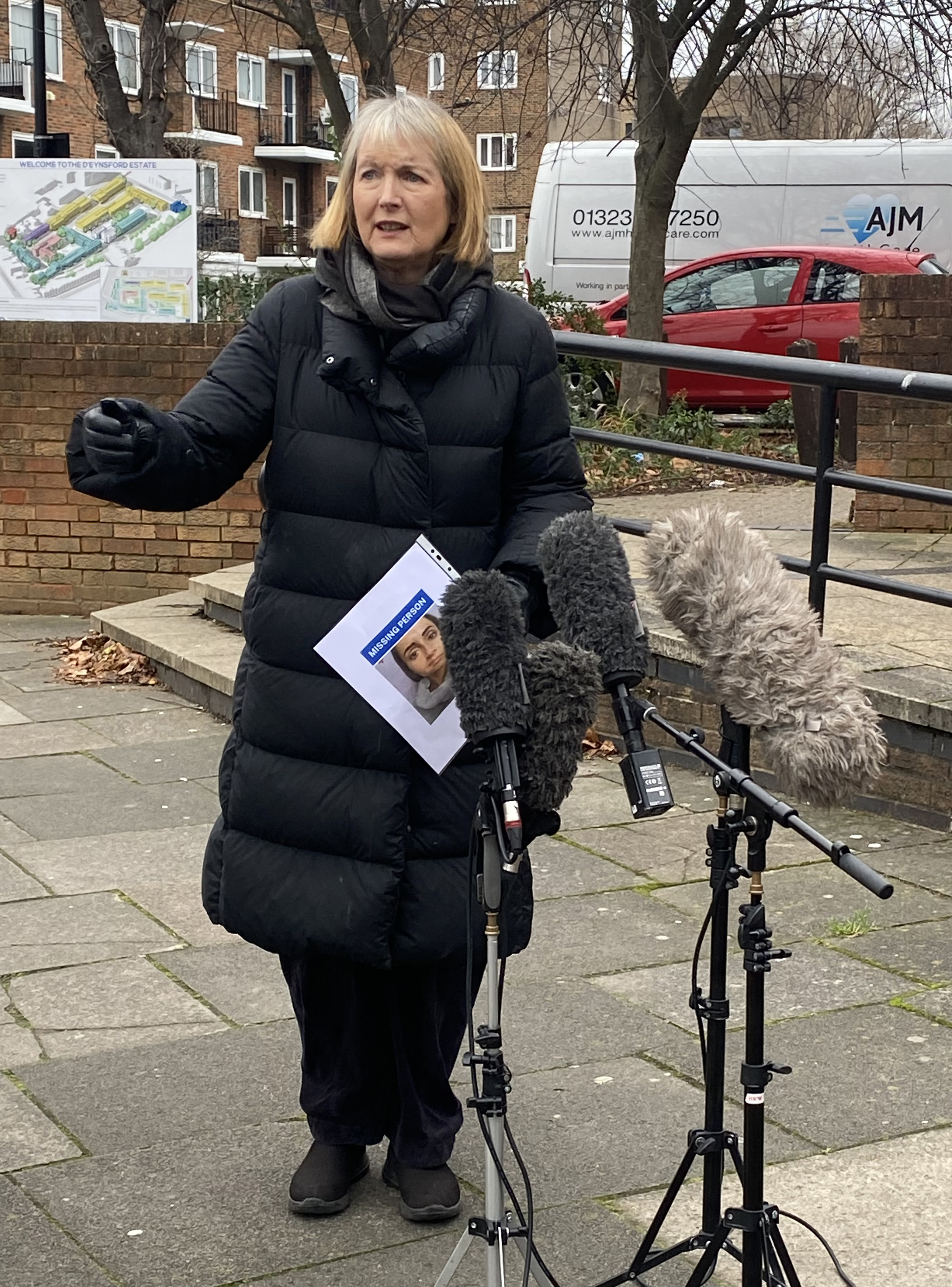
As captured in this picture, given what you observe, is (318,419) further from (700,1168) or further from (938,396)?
(938,396)

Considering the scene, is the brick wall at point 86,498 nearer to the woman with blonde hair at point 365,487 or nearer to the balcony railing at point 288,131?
the woman with blonde hair at point 365,487

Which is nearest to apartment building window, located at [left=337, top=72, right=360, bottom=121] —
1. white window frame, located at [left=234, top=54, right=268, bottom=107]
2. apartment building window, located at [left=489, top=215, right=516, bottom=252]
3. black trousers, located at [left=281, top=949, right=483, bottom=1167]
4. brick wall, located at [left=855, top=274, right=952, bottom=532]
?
white window frame, located at [left=234, top=54, right=268, bottom=107]

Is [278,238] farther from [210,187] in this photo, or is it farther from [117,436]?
[117,436]

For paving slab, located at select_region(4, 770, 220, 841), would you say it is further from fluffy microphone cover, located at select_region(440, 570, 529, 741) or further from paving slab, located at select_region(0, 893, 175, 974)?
fluffy microphone cover, located at select_region(440, 570, 529, 741)

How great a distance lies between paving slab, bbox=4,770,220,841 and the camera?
5.70 metres

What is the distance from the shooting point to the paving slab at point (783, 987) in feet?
13.3

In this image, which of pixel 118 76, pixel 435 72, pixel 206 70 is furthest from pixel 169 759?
pixel 435 72

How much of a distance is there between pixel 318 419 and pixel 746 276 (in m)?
14.7

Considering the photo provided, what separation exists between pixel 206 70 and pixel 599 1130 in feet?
168

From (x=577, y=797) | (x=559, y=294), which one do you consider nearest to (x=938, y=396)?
(x=577, y=797)

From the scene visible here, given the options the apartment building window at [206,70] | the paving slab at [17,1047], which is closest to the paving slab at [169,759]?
the paving slab at [17,1047]

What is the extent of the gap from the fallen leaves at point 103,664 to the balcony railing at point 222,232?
2879 cm

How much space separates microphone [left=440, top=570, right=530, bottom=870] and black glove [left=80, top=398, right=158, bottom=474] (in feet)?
2.26

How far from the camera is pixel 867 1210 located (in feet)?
10.1
